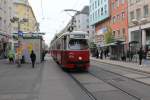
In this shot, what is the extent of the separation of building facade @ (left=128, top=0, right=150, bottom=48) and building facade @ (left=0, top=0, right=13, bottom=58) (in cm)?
2120

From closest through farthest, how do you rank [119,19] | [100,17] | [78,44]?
[78,44] → [119,19] → [100,17]

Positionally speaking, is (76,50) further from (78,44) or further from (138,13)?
(138,13)

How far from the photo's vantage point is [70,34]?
80.0 ft

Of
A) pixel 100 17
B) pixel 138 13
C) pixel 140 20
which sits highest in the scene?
pixel 100 17

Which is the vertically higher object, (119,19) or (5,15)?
(5,15)

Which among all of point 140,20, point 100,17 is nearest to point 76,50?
point 140,20

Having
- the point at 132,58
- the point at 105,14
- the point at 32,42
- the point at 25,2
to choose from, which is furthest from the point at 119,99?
the point at 25,2

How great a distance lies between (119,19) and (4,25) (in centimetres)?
2097

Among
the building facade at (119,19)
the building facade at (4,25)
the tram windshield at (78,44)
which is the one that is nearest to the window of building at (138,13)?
the building facade at (119,19)

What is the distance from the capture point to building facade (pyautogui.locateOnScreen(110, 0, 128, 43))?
59.9 meters

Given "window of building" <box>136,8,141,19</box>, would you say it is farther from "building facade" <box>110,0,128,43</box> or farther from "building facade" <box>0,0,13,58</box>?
"building facade" <box>0,0,13,58</box>

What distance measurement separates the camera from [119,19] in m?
64.5

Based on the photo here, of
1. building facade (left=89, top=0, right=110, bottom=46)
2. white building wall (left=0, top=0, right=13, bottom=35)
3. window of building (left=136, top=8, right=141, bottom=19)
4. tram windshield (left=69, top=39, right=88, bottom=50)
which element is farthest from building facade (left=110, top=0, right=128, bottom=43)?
tram windshield (left=69, top=39, right=88, bottom=50)

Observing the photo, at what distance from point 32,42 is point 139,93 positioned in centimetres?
2758
